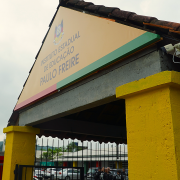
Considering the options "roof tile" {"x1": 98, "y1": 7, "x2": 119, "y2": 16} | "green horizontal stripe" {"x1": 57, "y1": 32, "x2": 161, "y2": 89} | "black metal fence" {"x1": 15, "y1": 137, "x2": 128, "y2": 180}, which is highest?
"roof tile" {"x1": 98, "y1": 7, "x2": 119, "y2": 16}

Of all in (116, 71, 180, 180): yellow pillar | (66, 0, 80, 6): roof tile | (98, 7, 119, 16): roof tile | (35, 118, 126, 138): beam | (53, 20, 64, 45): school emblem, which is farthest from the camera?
(35, 118, 126, 138): beam

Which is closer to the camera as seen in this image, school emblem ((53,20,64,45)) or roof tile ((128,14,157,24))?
roof tile ((128,14,157,24))

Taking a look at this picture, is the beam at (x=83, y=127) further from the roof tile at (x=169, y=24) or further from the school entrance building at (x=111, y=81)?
the roof tile at (x=169, y=24)

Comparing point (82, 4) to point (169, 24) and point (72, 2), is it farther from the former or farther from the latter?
point (169, 24)

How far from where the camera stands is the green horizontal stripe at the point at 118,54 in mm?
3088

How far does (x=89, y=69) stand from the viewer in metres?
4.18

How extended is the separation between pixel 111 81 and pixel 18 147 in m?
4.06

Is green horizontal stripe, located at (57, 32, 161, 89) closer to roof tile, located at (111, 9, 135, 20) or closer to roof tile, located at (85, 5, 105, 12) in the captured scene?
roof tile, located at (111, 9, 135, 20)

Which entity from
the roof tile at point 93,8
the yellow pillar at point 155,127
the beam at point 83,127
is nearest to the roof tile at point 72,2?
the roof tile at point 93,8

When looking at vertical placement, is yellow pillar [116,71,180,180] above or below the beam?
below

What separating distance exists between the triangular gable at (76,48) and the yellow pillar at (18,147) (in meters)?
0.80

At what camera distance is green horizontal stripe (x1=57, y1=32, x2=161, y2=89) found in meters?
3.09

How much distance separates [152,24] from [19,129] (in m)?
4.99

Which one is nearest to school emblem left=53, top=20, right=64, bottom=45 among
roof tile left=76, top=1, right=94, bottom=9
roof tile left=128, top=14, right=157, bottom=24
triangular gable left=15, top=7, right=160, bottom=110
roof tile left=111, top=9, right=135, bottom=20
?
triangular gable left=15, top=7, right=160, bottom=110
